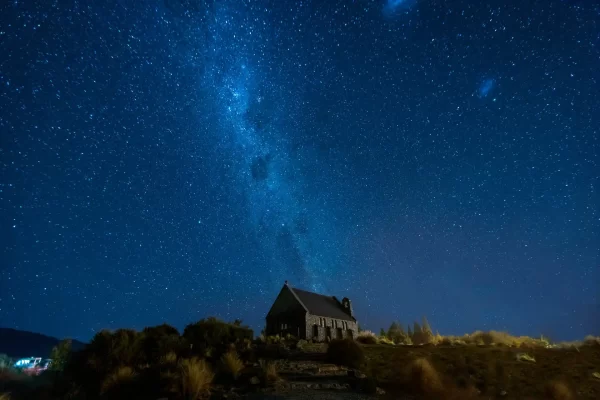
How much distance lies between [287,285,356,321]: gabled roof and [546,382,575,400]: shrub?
29.4 m

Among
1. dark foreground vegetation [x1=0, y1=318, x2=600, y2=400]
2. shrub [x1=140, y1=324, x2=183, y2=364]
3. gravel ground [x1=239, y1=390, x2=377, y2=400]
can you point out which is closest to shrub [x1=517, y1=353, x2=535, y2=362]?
dark foreground vegetation [x1=0, y1=318, x2=600, y2=400]

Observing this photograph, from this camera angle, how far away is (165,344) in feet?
70.4

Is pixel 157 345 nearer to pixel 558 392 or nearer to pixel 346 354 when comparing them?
pixel 346 354

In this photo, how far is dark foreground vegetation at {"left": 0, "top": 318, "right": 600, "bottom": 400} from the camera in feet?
48.8

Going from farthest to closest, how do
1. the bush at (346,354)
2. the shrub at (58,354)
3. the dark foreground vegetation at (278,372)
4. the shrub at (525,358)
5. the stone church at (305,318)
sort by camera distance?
the stone church at (305,318), the shrub at (58,354), the shrub at (525,358), the bush at (346,354), the dark foreground vegetation at (278,372)

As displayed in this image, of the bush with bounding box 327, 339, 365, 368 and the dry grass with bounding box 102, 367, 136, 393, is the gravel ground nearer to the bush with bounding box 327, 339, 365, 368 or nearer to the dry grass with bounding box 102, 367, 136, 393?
the bush with bounding box 327, 339, 365, 368

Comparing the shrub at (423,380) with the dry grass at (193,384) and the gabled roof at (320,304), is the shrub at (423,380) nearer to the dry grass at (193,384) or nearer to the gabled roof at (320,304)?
the dry grass at (193,384)

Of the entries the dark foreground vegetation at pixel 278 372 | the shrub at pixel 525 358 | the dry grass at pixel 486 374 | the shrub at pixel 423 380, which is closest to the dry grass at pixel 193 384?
the dark foreground vegetation at pixel 278 372

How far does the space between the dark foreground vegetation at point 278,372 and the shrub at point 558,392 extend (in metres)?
0.05

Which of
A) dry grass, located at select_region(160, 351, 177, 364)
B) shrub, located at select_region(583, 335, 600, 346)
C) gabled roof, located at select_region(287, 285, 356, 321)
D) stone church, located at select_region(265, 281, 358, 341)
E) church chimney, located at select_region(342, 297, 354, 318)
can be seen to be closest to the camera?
dry grass, located at select_region(160, 351, 177, 364)

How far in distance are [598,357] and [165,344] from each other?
3373 cm

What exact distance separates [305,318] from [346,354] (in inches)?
846

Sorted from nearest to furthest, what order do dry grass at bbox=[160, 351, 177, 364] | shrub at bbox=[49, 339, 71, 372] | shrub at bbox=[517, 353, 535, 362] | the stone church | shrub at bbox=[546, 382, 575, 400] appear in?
shrub at bbox=[546, 382, 575, 400] → dry grass at bbox=[160, 351, 177, 364] → shrub at bbox=[517, 353, 535, 362] → shrub at bbox=[49, 339, 71, 372] → the stone church

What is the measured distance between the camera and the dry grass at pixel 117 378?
53.1 feet
